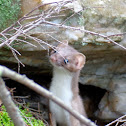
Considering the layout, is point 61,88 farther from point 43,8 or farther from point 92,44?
point 43,8

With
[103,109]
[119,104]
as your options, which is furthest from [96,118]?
[119,104]

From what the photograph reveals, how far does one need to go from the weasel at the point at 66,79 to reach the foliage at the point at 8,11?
682 millimetres

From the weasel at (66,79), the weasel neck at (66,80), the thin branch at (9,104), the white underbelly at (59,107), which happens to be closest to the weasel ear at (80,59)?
the weasel at (66,79)

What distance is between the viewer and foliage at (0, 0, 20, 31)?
3.08 meters

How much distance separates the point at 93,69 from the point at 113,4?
1.35 meters

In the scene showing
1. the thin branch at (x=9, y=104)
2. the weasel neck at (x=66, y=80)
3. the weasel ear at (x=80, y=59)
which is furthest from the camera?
the weasel neck at (x=66, y=80)

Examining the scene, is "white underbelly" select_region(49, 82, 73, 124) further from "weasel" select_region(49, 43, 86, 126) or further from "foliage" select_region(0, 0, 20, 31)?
"foliage" select_region(0, 0, 20, 31)

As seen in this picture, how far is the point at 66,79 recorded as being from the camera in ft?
11.6

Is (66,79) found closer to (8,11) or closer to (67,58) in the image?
(67,58)

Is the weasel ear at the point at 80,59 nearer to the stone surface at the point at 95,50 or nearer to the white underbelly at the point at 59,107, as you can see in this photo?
the stone surface at the point at 95,50

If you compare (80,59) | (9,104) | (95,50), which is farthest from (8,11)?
(9,104)

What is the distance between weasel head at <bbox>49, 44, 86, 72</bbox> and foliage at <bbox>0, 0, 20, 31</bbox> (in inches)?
26.7

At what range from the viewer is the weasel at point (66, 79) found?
10.9ft

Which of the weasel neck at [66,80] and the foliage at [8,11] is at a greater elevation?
the foliage at [8,11]
